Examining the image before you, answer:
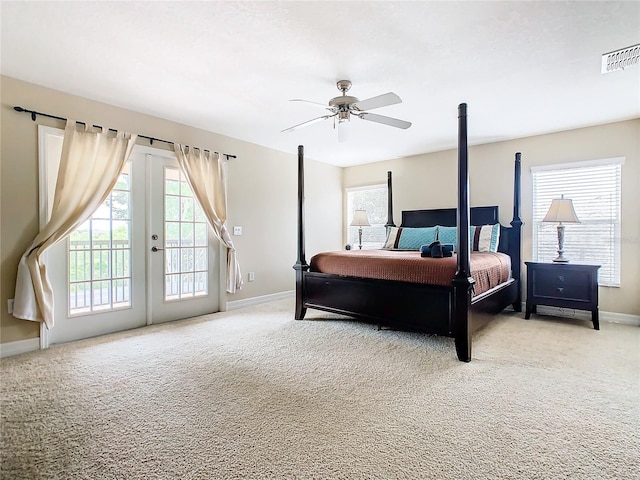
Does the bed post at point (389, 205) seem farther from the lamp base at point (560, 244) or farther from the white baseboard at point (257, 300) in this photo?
the lamp base at point (560, 244)

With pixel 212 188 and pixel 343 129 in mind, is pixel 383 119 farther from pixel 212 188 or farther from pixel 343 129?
pixel 212 188

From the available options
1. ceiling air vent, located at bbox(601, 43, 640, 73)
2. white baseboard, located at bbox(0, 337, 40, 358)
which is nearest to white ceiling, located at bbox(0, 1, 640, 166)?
ceiling air vent, located at bbox(601, 43, 640, 73)

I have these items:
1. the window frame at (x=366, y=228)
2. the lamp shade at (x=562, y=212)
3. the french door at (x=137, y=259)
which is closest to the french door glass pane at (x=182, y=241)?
the french door at (x=137, y=259)

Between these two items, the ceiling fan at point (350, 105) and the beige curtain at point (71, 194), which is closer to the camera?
the ceiling fan at point (350, 105)

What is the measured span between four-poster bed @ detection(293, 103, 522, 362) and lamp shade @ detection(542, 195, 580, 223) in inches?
22.4

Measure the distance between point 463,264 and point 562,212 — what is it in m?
1.97

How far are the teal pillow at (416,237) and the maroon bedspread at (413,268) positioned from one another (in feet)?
3.08

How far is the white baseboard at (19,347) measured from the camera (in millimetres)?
2807

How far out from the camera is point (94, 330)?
336 centimetres

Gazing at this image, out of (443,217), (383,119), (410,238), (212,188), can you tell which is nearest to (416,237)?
(410,238)

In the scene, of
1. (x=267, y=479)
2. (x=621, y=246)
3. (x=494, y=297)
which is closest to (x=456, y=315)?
(x=494, y=297)

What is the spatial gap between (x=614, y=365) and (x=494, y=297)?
3.53 ft

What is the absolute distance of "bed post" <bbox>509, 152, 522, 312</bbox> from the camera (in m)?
4.35

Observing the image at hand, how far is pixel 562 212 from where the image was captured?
3721mm
